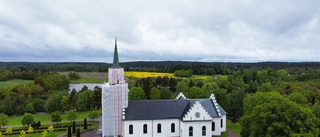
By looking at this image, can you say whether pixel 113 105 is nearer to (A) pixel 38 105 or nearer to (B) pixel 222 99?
(B) pixel 222 99

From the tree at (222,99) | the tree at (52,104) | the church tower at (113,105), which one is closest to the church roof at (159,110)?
the church tower at (113,105)

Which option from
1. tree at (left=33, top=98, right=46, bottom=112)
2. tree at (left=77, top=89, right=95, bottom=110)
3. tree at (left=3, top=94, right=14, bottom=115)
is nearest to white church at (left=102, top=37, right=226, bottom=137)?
tree at (left=77, top=89, right=95, bottom=110)

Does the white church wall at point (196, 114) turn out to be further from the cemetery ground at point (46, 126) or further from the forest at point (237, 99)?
the cemetery ground at point (46, 126)

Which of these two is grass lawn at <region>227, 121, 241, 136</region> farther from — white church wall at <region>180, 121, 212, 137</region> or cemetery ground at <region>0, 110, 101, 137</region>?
cemetery ground at <region>0, 110, 101, 137</region>

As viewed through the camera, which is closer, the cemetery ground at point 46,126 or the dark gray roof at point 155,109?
the dark gray roof at point 155,109

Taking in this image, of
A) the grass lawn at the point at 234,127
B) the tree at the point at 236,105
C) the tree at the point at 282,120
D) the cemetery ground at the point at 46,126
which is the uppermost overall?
the tree at the point at 282,120

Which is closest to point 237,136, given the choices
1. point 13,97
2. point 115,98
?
point 115,98

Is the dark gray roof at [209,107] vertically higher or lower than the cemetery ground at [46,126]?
higher
